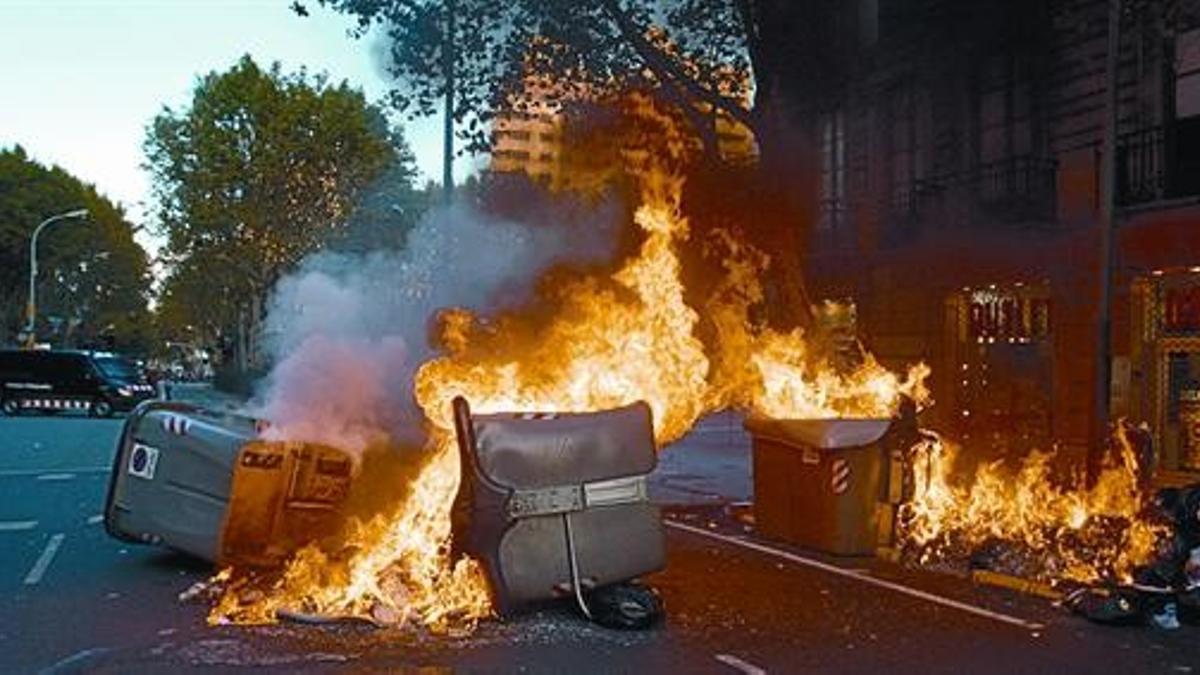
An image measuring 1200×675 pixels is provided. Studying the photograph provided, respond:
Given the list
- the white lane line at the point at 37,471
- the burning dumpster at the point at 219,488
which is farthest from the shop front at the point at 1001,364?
the white lane line at the point at 37,471

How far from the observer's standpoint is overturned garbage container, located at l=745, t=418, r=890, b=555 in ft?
32.5

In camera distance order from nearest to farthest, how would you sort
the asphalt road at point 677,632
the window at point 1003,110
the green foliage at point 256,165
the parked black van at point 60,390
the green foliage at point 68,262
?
the asphalt road at point 677,632 < the window at point 1003,110 < the parked black van at point 60,390 < the green foliage at point 256,165 < the green foliage at point 68,262

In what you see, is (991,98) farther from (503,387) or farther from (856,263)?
→ (503,387)

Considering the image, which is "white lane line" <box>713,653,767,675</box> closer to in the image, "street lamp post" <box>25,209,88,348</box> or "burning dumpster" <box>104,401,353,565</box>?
"burning dumpster" <box>104,401,353,565</box>

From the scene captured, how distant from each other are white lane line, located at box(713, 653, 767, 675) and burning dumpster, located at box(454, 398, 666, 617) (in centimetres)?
83

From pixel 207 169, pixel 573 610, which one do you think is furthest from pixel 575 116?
pixel 207 169

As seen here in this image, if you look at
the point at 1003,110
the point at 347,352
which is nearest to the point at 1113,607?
the point at 347,352

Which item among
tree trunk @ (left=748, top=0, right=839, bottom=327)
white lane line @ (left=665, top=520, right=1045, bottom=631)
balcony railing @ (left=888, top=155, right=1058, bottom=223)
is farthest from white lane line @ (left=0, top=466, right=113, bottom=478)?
balcony railing @ (left=888, top=155, right=1058, bottom=223)

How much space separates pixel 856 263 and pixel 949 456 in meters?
9.17

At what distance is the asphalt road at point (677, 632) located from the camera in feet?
21.7

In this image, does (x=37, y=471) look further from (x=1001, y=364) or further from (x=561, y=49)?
(x=1001, y=364)

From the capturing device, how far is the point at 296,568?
8.30 m

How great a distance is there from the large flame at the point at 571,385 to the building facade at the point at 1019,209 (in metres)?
4.41

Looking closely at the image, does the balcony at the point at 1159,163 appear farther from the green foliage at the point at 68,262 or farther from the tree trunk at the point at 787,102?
the green foliage at the point at 68,262
